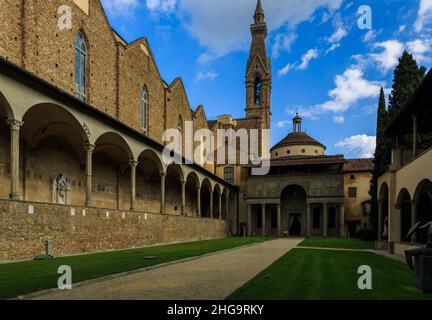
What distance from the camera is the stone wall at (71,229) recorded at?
11.7m

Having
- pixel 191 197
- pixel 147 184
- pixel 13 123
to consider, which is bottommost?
pixel 191 197

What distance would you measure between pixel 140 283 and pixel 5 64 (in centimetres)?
909

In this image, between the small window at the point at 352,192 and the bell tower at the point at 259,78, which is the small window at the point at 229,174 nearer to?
the bell tower at the point at 259,78

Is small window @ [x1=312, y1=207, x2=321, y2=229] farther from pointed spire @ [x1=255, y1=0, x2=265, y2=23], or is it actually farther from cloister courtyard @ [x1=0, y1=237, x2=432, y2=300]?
pointed spire @ [x1=255, y1=0, x2=265, y2=23]

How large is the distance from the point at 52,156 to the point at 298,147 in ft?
135

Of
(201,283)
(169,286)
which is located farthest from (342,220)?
(169,286)

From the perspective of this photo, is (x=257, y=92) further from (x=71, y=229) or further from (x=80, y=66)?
(x=71, y=229)

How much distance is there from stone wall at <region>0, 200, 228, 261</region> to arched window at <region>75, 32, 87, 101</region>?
28.5 ft

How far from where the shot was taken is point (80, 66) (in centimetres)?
2238

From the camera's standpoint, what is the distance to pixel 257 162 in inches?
1793

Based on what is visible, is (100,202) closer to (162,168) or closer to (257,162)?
(162,168)

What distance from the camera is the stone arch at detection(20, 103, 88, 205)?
16500 millimetres

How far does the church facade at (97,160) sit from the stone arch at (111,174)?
77mm
